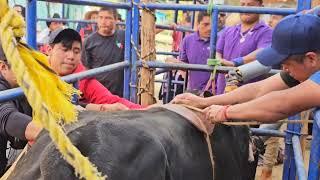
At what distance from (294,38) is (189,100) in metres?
0.63

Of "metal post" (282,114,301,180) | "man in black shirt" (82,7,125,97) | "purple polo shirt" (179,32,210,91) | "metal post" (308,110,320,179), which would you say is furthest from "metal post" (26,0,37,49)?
"man in black shirt" (82,7,125,97)

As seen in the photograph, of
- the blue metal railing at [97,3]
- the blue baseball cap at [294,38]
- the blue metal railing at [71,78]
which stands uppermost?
the blue metal railing at [97,3]

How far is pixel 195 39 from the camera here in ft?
15.2

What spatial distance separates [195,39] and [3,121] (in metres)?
2.82

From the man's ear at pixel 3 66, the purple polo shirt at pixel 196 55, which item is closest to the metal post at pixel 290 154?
the purple polo shirt at pixel 196 55

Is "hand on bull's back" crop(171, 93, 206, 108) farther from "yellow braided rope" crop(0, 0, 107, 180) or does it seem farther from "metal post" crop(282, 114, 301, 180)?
"yellow braided rope" crop(0, 0, 107, 180)

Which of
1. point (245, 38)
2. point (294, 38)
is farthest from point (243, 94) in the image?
point (245, 38)

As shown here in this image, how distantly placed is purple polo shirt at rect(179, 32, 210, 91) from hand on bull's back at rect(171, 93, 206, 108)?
1897 millimetres

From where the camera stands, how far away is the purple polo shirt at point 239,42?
3652 millimetres

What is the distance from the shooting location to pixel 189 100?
2381 mm

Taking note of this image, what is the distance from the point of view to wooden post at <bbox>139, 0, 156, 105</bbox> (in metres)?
3.46

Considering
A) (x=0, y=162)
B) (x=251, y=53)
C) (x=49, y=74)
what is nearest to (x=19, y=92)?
(x=0, y=162)

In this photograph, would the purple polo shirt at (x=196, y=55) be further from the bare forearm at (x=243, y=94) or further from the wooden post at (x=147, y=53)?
the bare forearm at (x=243, y=94)

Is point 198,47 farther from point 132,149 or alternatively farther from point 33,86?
point 33,86
